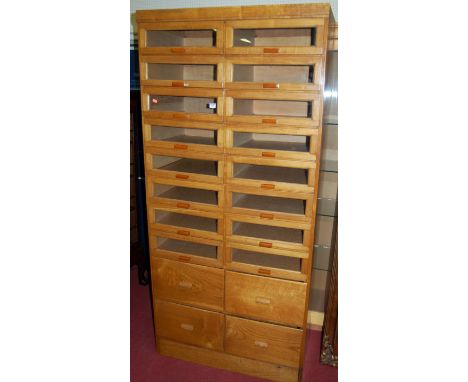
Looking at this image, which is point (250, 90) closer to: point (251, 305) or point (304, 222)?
point (304, 222)

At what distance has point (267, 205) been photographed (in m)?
2.04

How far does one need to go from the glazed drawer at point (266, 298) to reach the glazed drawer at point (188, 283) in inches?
2.8

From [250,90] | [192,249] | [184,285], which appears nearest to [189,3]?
[250,90]

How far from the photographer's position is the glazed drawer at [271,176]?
176 centimetres

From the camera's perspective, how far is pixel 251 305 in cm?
206

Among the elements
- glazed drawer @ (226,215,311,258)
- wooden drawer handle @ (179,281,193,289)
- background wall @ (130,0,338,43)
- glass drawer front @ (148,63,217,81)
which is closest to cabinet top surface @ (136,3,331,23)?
glass drawer front @ (148,63,217,81)

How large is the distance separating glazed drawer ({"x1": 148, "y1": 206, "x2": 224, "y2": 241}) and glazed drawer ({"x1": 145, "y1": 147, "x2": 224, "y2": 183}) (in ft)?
0.68

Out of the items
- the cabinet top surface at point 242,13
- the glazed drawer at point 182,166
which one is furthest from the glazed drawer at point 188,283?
the cabinet top surface at point 242,13

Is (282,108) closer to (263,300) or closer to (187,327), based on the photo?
(263,300)

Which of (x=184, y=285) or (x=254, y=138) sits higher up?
(x=254, y=138)

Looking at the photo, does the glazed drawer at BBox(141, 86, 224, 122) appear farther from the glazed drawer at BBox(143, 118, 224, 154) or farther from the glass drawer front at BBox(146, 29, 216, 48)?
the glass drawer front at BBox(146, 29, 216, 48)

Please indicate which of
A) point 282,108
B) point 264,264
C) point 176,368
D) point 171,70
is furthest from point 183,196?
point 176,368

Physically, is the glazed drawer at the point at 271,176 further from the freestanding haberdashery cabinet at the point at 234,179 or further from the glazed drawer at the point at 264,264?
the glazed drawer at the point at 264,264
